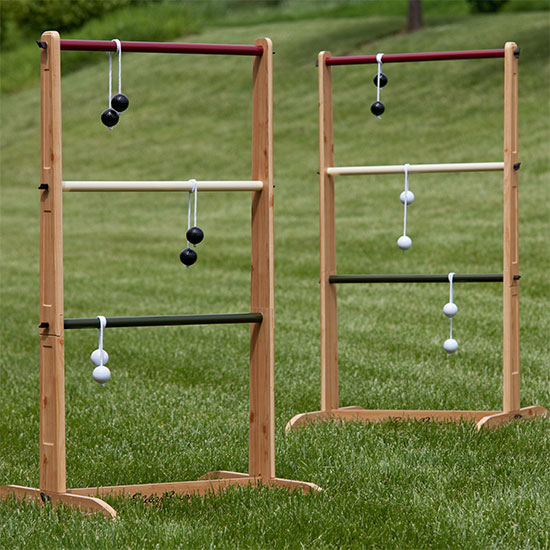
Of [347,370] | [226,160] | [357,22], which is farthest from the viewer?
[357,22]

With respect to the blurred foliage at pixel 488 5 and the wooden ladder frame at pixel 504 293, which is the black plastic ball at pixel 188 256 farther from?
the blurred foliage at pixel 488 5

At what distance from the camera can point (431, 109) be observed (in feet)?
81.3

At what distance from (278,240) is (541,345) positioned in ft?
24.5

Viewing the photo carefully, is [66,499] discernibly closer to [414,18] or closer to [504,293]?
[504,293]

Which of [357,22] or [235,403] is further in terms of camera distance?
[357,22]

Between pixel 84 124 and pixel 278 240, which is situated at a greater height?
pixel 84 124

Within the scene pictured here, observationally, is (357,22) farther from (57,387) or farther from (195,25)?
(57,387)

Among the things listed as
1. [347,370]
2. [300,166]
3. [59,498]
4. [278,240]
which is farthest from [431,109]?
[59,498]

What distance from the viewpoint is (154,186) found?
185 inches

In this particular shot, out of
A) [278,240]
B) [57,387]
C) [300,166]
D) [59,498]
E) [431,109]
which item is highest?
[431,109]

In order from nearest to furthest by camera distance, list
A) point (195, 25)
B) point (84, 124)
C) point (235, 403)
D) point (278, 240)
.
Result: point (235, 403) → point (278, 240) → point (84, 124) → point (195, 25)

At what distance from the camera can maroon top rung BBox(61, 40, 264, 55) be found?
4.55m

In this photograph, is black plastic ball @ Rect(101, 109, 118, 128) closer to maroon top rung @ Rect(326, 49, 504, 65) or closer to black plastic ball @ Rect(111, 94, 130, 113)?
black plastic ball @ Rect(111, 94, 130, 113)

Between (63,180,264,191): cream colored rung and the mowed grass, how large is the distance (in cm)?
144
